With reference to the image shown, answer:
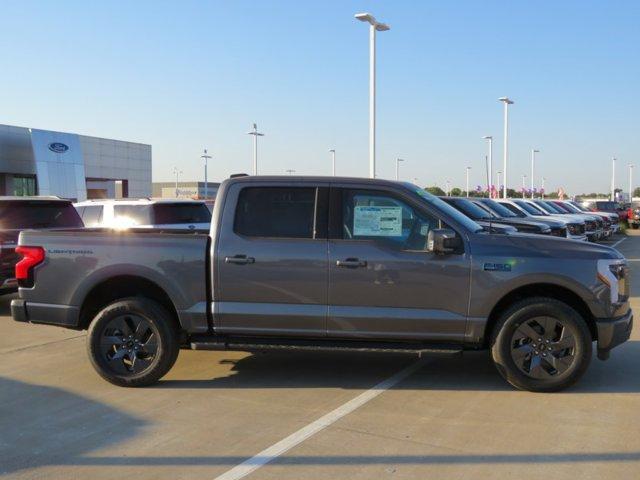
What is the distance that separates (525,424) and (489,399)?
640 millimetres

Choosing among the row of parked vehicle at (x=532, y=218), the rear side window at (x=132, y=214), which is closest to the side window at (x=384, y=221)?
the row of parked vehicle at (x=532, y=218)

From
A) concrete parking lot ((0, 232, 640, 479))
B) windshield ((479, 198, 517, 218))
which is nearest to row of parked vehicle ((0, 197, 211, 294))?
concrete parking lot ((0, 232, 640, 479))

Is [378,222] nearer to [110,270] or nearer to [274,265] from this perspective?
[274,265]

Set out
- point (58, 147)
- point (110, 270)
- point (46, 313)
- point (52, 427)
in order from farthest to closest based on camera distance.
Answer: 1. point (58, 147)
2. point (46, 313)
3. point (110, 270)
4. point (52, 427)

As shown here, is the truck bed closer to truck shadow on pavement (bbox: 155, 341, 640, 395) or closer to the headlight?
truck shadow on pavement (bbox: 155, 341, 640, 395)

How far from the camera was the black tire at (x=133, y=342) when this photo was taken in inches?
234

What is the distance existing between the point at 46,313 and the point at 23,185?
33098 mm

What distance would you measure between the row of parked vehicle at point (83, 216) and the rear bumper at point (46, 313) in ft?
12.1

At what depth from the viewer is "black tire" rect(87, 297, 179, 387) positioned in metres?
5.94

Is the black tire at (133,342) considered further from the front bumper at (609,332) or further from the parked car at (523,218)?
the parked car at (523,218)

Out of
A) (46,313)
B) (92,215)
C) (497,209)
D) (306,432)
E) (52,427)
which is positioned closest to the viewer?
(306,432)

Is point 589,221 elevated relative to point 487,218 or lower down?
lower down

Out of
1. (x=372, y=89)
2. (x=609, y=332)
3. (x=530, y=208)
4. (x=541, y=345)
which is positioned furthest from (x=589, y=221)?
(x=541, y=345)

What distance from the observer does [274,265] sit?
577cm
